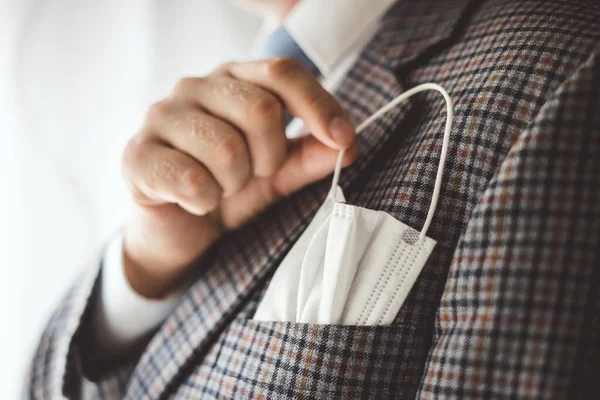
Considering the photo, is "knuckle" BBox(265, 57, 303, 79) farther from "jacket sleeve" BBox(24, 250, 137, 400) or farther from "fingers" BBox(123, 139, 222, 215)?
"jacket sleeve" BBox(24, 250, 137, 400)

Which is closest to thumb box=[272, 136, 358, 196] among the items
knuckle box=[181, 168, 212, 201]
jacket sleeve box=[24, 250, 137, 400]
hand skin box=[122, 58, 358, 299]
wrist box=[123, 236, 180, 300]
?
hand skin box=[122, 58, 358, 299]

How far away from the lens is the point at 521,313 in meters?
0.39

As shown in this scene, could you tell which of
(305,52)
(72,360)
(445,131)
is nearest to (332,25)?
(305,52)

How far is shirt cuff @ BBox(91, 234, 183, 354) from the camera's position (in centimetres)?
71

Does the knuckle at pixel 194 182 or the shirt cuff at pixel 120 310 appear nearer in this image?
the knuckle at pixel 194 182

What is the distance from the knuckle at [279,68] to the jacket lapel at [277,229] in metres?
0.12

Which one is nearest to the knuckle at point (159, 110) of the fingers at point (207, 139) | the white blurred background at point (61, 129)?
the fingers at point (207, 139)

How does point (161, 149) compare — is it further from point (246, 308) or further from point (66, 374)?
Answer: point (66, 374)

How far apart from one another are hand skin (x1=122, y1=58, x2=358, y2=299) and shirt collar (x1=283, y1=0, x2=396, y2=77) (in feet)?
0.48

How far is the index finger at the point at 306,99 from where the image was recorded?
54cm

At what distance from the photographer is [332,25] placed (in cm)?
69

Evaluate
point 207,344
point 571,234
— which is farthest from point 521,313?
point 207,344

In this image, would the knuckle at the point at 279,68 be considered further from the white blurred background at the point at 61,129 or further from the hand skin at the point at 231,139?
the white blurred background at the point at 61,129

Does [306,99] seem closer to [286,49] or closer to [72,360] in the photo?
[286,49]
